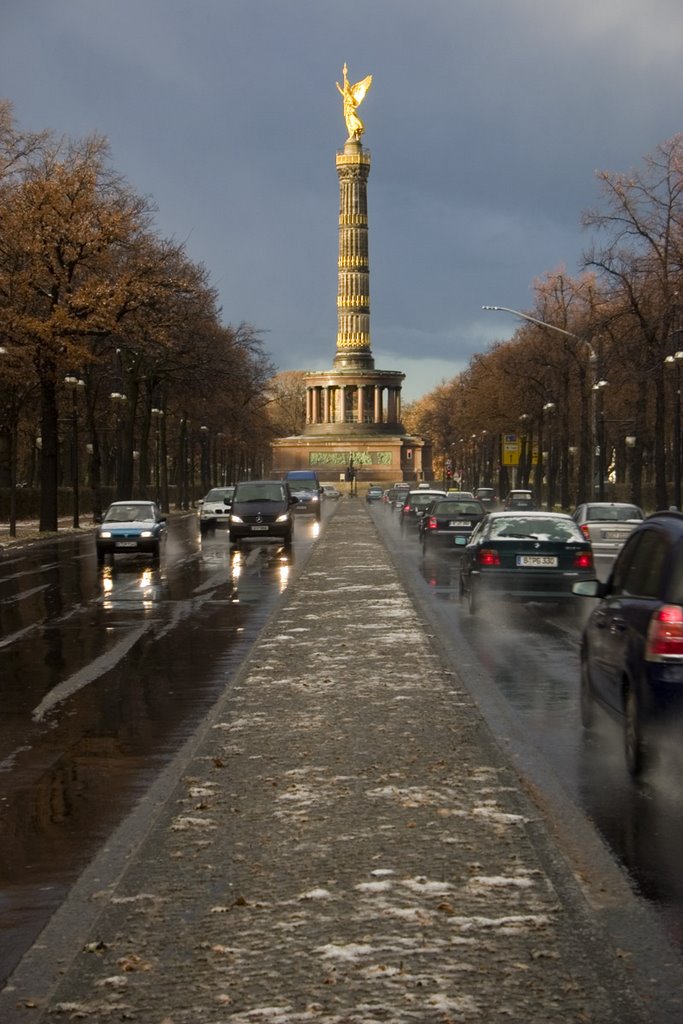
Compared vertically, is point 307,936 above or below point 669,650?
below

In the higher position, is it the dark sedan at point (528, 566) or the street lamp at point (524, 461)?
the street lamp at point (524, 461)

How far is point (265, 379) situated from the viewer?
97.0 m

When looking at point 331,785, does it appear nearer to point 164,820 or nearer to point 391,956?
point 164,820

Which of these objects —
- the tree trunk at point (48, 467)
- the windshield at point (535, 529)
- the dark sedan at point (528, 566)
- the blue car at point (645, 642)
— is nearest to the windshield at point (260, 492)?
the tree trunk at point (48, 467)

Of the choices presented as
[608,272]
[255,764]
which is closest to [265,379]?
[608,272]

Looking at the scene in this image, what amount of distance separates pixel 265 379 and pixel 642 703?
8896cm

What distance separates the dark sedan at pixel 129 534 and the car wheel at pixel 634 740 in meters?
26.0

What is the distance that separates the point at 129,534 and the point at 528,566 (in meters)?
15.6

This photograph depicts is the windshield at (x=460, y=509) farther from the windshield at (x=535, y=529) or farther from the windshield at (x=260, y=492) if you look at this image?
the windshield at (x=535, y=529)

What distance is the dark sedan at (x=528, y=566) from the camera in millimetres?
21250

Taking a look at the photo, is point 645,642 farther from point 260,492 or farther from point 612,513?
point 260,492

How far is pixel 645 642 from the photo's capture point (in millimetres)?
8844

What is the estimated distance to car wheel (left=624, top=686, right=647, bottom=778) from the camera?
29.2 feet

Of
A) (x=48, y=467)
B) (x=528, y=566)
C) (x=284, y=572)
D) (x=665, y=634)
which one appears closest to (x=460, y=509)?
(x=284, y=572)
